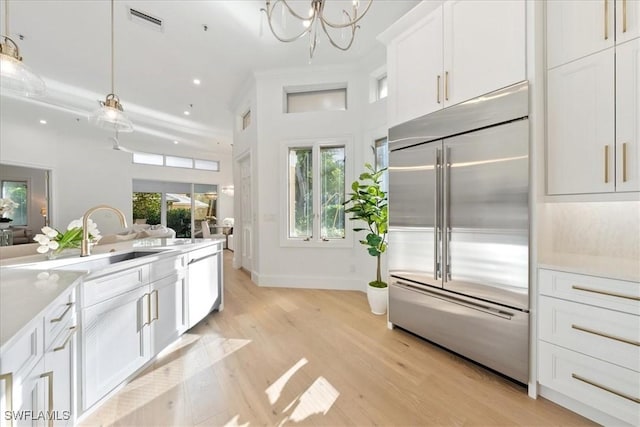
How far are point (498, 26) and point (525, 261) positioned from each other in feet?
5.36

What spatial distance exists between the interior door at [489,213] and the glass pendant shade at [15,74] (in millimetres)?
3059

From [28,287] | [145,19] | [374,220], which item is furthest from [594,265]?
[145,19]

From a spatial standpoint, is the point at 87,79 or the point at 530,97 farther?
the point at 87,79

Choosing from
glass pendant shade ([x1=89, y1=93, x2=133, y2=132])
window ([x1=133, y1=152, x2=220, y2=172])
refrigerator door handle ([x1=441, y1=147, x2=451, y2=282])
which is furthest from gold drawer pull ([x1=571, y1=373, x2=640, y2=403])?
window ([x1=133, y1=152, x2=220, y2=172])

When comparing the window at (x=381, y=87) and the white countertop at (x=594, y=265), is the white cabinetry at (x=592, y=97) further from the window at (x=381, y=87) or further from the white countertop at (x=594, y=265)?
the window at (x=381, y=87)

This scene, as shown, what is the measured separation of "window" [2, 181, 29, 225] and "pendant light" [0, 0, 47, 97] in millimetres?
7998

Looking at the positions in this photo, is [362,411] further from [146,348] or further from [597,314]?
[146,348]

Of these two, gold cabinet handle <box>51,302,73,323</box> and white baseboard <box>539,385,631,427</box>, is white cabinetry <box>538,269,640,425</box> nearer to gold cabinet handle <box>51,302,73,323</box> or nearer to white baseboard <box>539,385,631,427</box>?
white baseboard <box>539,385,631,427</box>

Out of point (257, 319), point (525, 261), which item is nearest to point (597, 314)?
point (525, 261)

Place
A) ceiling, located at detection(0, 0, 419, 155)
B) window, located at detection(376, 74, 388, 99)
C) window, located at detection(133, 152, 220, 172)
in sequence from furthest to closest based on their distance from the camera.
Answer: window, located at detection(133, 152, 220, 172)
window, located at detection(376, 74, 388, 99)
ceiling, located at detection(0, 0, 419, 155)

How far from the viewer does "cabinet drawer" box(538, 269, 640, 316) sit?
4.49ft

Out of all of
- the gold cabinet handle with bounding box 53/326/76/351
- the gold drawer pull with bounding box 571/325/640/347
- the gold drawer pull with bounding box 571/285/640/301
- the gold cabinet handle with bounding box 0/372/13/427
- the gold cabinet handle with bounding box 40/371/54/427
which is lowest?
the gold cabinet handle with bounding box 40/371/54/427

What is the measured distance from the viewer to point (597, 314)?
147 centimetres

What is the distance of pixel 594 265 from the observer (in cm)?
161
